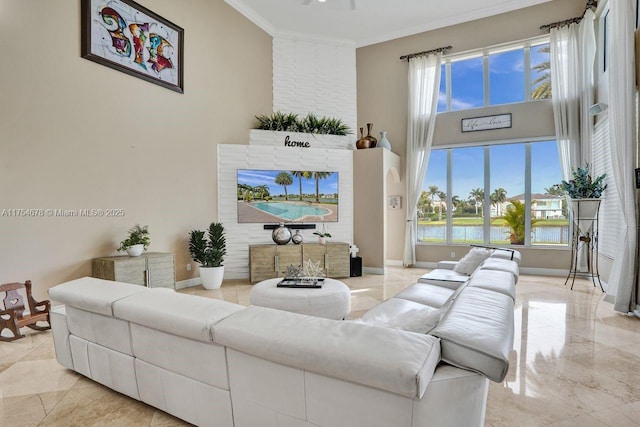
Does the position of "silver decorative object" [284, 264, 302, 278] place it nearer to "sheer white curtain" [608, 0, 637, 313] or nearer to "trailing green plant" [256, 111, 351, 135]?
"trailing green plant" [256, 111, 351, 135]

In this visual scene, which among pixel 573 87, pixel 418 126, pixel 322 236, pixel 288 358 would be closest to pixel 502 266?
pixel 288 358

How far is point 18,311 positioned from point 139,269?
47.3 inches

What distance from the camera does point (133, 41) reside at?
477 centimetres

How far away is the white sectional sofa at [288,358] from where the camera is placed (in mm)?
1199

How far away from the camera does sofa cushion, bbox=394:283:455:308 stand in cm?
312

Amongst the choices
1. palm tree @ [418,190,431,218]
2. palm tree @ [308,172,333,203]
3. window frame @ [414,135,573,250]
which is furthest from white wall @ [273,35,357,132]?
window frame @ [414,135,573,250]

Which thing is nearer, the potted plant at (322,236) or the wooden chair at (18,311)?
the wooden chair at (18,311)

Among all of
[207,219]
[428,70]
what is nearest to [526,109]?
[428,70]

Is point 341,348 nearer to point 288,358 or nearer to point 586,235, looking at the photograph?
point 288,358

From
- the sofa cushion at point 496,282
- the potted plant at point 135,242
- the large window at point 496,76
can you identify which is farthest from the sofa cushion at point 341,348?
the large window at point 496,76

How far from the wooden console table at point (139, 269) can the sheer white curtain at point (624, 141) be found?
5.61m

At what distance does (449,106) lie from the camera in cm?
Answer: 726

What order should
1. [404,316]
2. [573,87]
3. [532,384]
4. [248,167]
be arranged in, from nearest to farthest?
[404,316], [532,384], [573,87], [248,167]

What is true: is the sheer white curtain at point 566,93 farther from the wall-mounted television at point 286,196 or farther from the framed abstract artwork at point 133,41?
the framed abstract artwork at point 133,41
